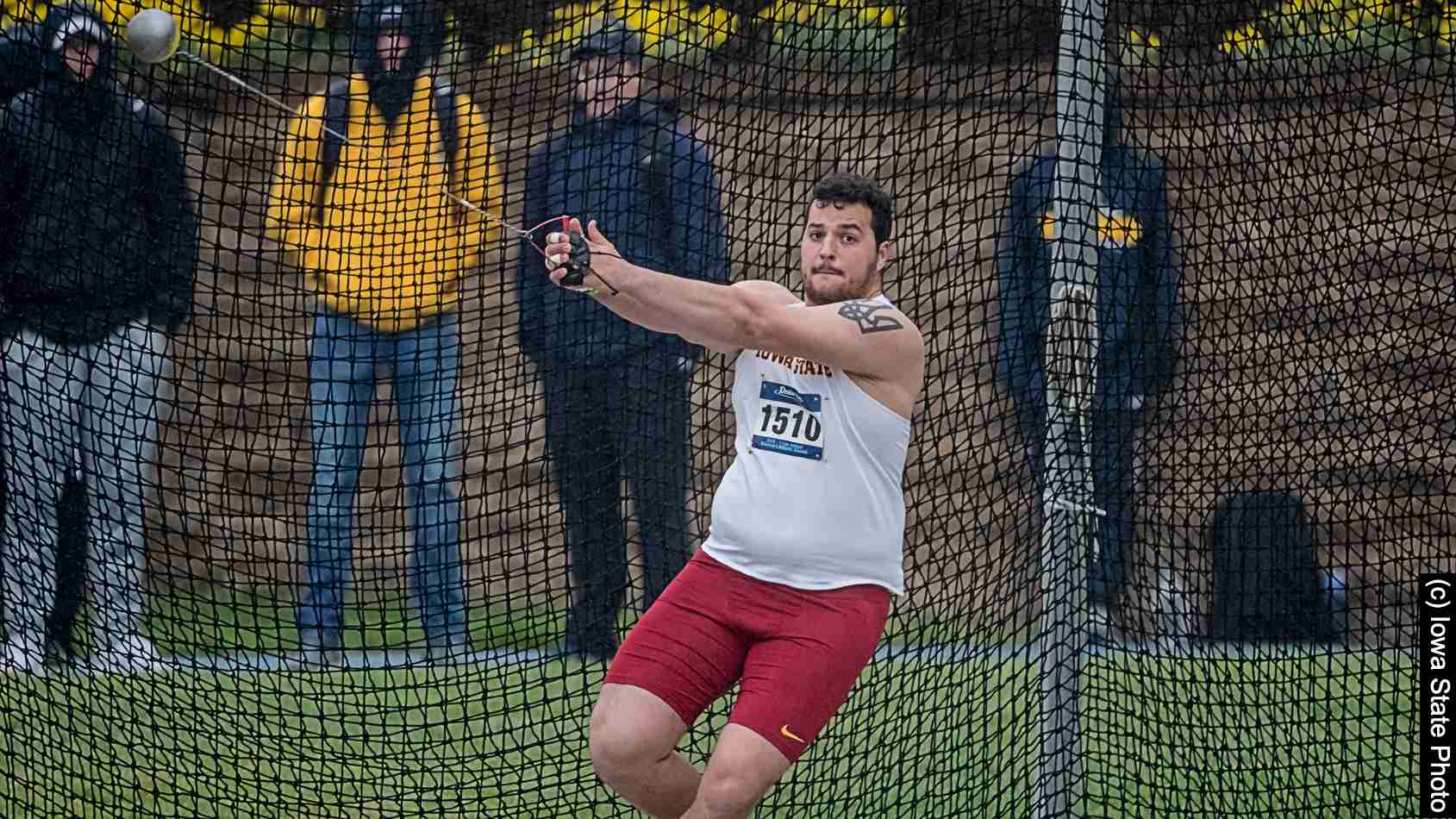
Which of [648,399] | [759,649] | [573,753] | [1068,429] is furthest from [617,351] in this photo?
[759,649]

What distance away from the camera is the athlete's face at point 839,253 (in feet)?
13.1

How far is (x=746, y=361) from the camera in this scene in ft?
13.1

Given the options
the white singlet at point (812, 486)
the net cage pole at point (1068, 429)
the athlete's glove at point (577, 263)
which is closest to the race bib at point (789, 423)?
Result: the white singlet at point (812, 486)

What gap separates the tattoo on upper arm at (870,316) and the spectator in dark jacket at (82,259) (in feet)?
6.68

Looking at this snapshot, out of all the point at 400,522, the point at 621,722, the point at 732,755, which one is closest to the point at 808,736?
the point at 732,755

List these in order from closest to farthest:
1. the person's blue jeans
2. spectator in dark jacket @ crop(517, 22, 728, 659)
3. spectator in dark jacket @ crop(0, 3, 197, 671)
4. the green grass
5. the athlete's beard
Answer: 1. the athlete's beard
2. the green grass
3. spectator in dark jacket @ crop(0, 3, 197, 671)
4. spectator in dark jacket @ crop(517, 22, 728, 659)
5. the person's blue jeans

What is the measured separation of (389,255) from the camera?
16.5ft

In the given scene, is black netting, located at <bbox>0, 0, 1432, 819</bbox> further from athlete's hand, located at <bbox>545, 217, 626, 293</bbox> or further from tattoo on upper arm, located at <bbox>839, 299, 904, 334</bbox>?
athlete's hand, located at <bbox>545, 217, 626, 293</bbox>

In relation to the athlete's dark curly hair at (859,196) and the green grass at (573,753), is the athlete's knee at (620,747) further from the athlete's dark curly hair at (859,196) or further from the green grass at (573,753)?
the athlete's dark curly hair at (859,196)

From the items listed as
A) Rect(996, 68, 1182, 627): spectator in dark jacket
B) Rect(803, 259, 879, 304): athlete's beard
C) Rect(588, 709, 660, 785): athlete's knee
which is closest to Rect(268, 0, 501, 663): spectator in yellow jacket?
Rect(588, 709, 660, 785): athlete's knee

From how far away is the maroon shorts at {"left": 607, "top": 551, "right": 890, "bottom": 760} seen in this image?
12.0 feet

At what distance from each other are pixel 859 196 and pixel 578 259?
85 cm

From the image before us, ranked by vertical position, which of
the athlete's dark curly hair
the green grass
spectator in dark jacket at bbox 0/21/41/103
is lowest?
the green grass

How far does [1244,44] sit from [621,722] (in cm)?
290
